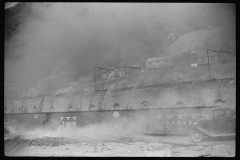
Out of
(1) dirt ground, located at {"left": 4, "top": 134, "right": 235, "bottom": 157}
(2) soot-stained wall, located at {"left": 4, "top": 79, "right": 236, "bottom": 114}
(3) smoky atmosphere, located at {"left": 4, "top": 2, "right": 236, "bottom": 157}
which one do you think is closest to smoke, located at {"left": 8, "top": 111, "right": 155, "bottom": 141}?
(3) smoky atmosphere, located at {"left": 4, "top": 2, "right": 236, "bottom": 157}

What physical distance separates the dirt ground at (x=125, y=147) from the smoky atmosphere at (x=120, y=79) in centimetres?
4

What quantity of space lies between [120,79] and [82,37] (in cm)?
234

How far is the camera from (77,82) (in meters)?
10.3

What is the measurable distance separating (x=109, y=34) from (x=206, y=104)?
465 centimetres

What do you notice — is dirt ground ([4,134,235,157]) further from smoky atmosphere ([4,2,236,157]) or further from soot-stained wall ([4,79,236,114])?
soot-stained wall ([4,79,236,114])

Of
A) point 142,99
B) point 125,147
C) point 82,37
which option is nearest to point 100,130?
point 125,147

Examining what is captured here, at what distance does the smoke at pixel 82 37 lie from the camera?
9.70m

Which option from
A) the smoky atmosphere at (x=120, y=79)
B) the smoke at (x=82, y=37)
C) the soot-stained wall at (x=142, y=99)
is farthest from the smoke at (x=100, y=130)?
the smoke at (x=82, y=37)

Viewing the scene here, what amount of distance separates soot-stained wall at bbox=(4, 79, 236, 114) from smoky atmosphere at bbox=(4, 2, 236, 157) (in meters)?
0.04

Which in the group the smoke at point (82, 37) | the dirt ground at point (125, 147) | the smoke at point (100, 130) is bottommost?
the dirt ground at point (125, 147)

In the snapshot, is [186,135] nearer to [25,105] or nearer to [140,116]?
[140,116]

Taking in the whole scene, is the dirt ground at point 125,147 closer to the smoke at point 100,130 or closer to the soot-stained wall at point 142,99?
the smoke at point 100,130

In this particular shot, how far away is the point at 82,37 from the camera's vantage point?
10.2 meters

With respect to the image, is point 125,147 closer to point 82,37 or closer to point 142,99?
point 142,99
